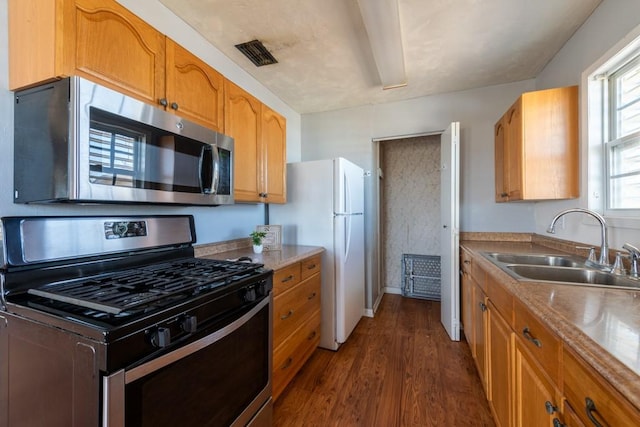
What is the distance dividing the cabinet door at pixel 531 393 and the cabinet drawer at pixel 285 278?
1203mm

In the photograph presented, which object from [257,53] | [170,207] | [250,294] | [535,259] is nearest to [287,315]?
[250,294]

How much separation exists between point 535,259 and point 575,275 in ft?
1.21

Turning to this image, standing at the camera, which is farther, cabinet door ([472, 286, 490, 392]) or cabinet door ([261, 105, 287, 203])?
cabinet door ([261, 105, 287, 203])

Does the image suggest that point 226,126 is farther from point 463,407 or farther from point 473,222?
point 473,222

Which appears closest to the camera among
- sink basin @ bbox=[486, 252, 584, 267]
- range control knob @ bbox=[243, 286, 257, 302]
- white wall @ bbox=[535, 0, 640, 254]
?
range control knob @ bbox=[243, 286, 257, 302]

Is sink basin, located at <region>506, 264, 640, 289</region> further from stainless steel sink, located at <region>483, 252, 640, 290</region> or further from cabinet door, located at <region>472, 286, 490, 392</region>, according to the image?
cabinet door, located at <region>472, 286, 490, 392</region>

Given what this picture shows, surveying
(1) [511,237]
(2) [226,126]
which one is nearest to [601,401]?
(2) [226,126]

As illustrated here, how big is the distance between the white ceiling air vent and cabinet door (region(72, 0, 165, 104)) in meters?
0.90

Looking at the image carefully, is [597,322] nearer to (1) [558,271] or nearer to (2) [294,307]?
(1) [558,271]

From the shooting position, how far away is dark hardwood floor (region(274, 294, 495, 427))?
5.18ft

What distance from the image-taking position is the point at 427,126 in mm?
2959

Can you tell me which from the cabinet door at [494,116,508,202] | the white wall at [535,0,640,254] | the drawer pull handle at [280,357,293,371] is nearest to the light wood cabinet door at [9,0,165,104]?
the drawer pull handle at [280,357,293,371]

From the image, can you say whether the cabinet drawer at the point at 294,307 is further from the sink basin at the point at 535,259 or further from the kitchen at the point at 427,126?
the sink basin at the point at 535,259

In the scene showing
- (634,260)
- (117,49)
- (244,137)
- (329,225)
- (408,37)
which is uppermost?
(408,37)
